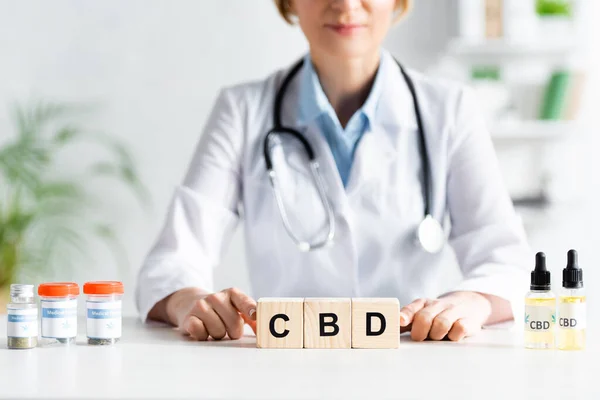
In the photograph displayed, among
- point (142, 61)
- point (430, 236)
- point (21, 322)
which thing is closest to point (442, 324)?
point (430, 236)

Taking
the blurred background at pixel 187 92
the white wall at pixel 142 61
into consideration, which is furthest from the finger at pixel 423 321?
the white wall at pixel 142 61

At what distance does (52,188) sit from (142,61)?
2.05 feet

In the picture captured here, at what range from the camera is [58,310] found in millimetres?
1082

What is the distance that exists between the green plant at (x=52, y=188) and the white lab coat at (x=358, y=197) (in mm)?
1373

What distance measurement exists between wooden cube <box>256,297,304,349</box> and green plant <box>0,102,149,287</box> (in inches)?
71.5

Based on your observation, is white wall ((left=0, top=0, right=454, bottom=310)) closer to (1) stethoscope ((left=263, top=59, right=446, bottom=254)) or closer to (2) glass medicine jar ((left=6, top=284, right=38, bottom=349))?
(1) stethoscope ((left=263, top=59, right=446, bottom=254))

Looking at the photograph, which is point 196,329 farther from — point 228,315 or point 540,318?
point 540,318

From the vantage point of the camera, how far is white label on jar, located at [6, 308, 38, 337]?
1.07 metres

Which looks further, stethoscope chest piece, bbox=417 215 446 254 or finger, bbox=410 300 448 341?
stethoscope chest piece, bbox=417 215 446 254

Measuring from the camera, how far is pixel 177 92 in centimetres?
298

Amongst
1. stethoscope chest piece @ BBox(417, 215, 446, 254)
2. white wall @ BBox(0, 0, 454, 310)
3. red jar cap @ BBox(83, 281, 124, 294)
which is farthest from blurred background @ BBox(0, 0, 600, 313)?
red jar cap @ BBox(83, 281, 124, 294)

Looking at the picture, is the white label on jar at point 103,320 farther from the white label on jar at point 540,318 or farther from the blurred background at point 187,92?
the blurred background at point 187,92

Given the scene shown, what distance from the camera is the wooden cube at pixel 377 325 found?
1.07m

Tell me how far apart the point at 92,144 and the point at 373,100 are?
1.72 m
